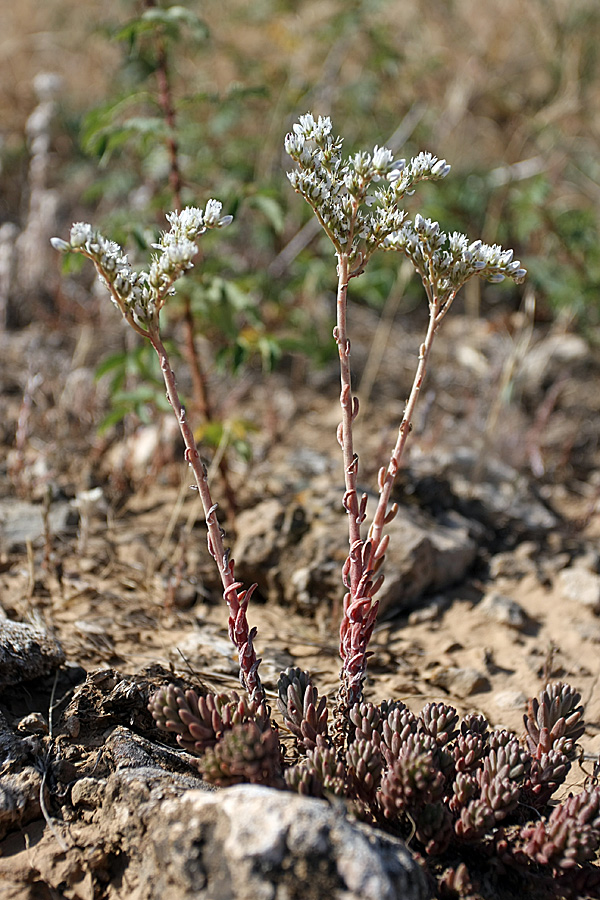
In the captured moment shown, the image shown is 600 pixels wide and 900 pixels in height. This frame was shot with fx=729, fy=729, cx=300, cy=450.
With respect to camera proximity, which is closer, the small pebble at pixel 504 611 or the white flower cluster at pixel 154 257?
the white flower cluster at pixel 154 257

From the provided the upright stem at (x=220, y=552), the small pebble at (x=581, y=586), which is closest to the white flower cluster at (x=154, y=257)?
the upright stem at (x=220, y=552)

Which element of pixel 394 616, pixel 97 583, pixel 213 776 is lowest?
pixel 213 776

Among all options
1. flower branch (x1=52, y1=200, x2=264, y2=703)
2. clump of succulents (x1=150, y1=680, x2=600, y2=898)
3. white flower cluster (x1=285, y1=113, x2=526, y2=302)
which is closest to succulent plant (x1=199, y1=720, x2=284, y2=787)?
→ clump of succulents (x1=150, y1=680, x2=600, y2=898)

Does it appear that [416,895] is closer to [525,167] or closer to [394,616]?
[394,616]

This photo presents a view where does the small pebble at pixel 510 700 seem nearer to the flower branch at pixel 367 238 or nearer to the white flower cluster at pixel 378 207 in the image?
the flower branch at pixel 367 238

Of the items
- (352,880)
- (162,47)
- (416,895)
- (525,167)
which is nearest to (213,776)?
(352,880)

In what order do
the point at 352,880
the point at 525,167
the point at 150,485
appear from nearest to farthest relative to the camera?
the point at 352,880
the point at 150,485
the point at 525,167

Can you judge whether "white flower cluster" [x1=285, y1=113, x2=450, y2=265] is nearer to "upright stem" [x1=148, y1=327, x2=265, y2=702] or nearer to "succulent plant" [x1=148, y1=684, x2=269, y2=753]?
"upright stem" [x1=148, y1=327, x2=265, y2=702]
